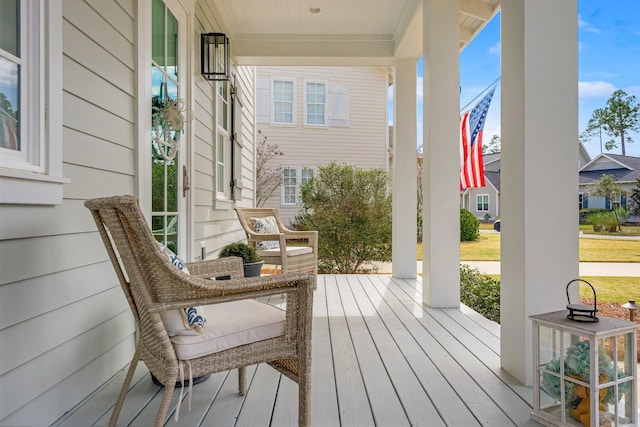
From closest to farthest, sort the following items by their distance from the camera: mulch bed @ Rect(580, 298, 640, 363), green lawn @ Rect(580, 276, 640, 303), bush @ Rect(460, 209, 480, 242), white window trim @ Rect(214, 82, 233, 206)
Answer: mulch bed @ Rect(580, 298, 640, 363) → green lawn @ Rect(580, 276, 640, 303) → white window trim @ Rect(214, 82, 233, 206) → bush @ Rect(460, 209, 480, 242)

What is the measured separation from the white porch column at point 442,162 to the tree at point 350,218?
9.57 ft

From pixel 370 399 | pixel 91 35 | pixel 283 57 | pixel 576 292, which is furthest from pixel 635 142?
pixel 283 57

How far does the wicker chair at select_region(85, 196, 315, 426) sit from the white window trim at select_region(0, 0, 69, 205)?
266 mm

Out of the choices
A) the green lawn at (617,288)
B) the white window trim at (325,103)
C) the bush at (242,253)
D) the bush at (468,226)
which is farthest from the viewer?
the white window trim at (325,103)

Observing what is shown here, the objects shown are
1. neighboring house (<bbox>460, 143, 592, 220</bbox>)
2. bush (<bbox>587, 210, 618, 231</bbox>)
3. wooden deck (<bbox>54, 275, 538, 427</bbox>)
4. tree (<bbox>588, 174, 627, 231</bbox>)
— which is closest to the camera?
wooden deck (<bbox>54, 275, 538, 427</bbox>)

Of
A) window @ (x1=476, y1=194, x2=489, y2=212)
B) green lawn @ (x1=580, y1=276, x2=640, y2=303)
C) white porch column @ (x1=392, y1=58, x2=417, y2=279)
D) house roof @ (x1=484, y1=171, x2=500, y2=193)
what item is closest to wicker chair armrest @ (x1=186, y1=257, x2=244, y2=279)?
green lawn @ (x1=580, y1=276, x2=640, y2=303)

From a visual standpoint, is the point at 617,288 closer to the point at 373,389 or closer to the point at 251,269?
the point at 373,389

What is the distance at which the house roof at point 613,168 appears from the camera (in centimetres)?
254

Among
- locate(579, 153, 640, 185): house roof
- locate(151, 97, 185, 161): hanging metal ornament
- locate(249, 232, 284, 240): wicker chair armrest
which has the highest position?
locate(151, 97, 185, 161): hanging metal ornament

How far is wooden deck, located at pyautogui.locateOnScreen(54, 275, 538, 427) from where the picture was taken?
1.74 metres

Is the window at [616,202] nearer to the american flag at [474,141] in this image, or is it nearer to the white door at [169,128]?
the american flag at [474,141]

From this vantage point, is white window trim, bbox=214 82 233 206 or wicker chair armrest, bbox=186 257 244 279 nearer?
wicker chair armrest, bbox=186 257 244 279

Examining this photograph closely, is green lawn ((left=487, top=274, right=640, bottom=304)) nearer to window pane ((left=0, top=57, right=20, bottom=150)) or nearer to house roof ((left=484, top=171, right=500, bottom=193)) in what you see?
window pane ((left=0, top=57, right=20, bottom=150))

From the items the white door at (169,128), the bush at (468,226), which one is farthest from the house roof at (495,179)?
the white door at (169,128)
